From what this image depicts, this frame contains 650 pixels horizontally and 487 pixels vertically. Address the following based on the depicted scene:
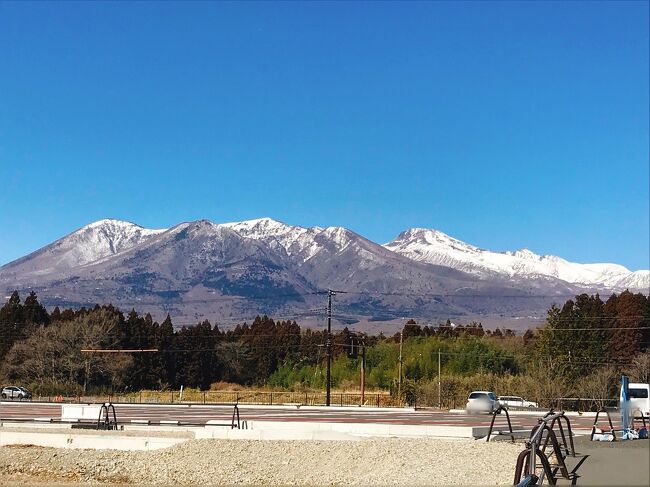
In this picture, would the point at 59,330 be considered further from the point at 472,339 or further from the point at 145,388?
the point at 472,339

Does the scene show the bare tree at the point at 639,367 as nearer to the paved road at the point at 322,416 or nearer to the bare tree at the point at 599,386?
the bare tree at the point at 599,386

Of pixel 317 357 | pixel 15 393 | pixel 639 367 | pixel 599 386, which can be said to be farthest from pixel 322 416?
pixel 317 357

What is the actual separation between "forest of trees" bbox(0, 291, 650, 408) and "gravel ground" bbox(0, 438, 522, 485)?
31.6 m

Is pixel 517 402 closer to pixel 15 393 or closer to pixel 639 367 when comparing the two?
pixel 639 367

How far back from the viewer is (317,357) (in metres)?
93.4

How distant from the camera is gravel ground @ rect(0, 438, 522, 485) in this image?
20.2m

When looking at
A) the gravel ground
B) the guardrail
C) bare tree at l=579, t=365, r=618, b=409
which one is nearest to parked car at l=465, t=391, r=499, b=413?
bare tree at l=579, t=365, r=618, b=409

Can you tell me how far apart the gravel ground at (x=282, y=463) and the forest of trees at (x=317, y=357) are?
31563 mm

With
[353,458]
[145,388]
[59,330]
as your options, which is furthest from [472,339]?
[353,458]

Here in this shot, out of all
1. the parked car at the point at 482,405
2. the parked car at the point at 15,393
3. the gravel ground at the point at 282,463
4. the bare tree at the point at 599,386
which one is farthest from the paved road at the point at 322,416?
the parked car at the point at 15,393

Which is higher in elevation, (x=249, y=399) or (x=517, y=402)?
(x=517, y=402)

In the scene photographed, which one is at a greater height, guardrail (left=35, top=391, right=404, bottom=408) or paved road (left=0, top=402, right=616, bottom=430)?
paved road (left=0, top=402, right=616, bottom=430)

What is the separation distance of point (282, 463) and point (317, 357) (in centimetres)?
7116

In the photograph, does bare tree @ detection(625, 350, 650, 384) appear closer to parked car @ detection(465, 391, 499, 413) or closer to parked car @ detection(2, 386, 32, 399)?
parked car @ detection(465, 391, 499, 413)
